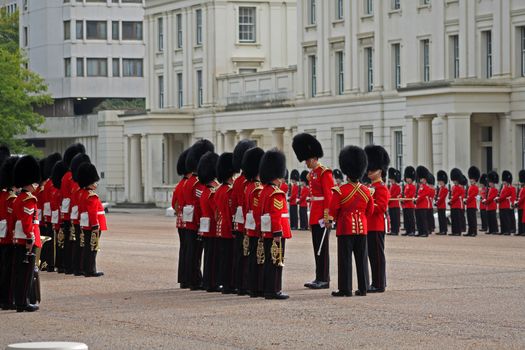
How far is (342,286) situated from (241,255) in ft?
4.81

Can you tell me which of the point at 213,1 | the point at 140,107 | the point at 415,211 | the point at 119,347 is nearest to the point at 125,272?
the point at 119,347

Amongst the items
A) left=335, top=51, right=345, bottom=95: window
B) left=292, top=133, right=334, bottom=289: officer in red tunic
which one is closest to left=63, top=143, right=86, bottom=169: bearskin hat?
left=292, top=133, right=334, bottom=289: officer in red tunic

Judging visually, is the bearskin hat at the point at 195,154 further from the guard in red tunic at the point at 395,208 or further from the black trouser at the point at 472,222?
the guard in red tunic at the point at 395,208

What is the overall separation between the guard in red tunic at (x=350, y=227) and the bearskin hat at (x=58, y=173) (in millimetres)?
6878

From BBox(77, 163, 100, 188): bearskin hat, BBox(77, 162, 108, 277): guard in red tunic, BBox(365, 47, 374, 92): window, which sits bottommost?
BBox(77, 162, 108, 277): guard in red tunic

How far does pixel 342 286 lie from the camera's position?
19.9 meters

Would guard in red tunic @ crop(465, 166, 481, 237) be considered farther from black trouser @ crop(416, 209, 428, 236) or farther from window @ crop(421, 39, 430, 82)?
window @ crop(421, 39, 430, 82)

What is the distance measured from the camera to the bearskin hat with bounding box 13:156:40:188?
747 inches

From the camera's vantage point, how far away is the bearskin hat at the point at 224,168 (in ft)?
68.7

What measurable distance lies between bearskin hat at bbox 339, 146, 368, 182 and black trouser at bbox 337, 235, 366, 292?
84 centimetres

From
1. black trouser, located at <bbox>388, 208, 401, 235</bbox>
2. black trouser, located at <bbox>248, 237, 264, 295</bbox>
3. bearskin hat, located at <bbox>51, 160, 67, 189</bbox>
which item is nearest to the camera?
black trouser, located at <bbox>248, 237, 264, 295</bbox>

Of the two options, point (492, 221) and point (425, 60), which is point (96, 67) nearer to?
point (425, 60)

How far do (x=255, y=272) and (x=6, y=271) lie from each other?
125 inches

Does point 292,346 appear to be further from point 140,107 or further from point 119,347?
point 140,107
